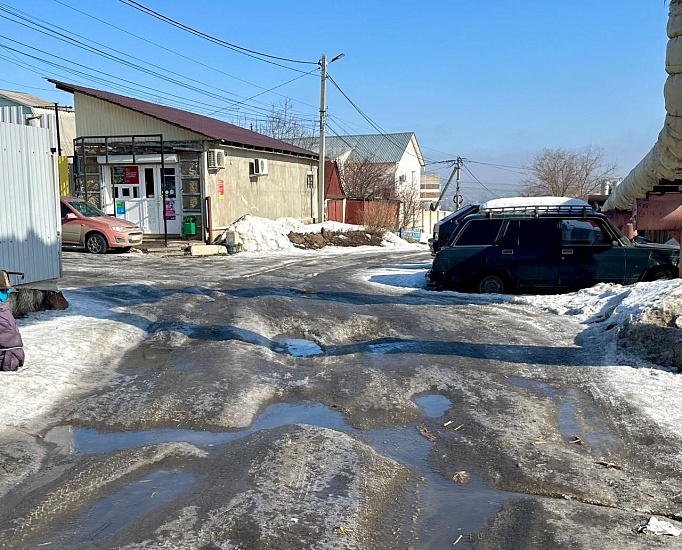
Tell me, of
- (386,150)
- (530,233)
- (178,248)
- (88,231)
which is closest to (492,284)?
(530,233)

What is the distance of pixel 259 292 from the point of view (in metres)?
12.4

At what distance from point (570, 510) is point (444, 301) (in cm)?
776

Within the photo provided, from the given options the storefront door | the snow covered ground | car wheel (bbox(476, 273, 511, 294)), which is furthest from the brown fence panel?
the snow covered ground

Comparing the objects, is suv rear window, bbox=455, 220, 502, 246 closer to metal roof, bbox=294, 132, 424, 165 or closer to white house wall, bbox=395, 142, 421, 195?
white house wall, bbox=395, 142, 421, 195

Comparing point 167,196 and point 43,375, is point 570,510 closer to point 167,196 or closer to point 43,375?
point 43,375

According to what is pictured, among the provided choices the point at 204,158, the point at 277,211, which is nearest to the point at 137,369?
the point at 204,158

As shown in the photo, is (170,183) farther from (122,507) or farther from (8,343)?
(122,507)

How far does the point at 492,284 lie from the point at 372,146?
2434 inches

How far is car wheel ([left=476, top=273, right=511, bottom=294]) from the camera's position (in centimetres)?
1238

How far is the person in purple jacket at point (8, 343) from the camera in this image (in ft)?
20.8

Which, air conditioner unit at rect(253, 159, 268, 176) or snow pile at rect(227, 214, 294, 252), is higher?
air conditioner unit at rect(253, 159, 268, 176)

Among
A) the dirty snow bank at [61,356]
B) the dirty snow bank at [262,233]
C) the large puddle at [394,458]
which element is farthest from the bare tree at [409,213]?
the large puddle at [394,458]

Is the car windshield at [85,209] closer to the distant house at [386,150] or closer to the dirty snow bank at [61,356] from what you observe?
the dirty snow bank at [61,356]

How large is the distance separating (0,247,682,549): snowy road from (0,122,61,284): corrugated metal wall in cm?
77
